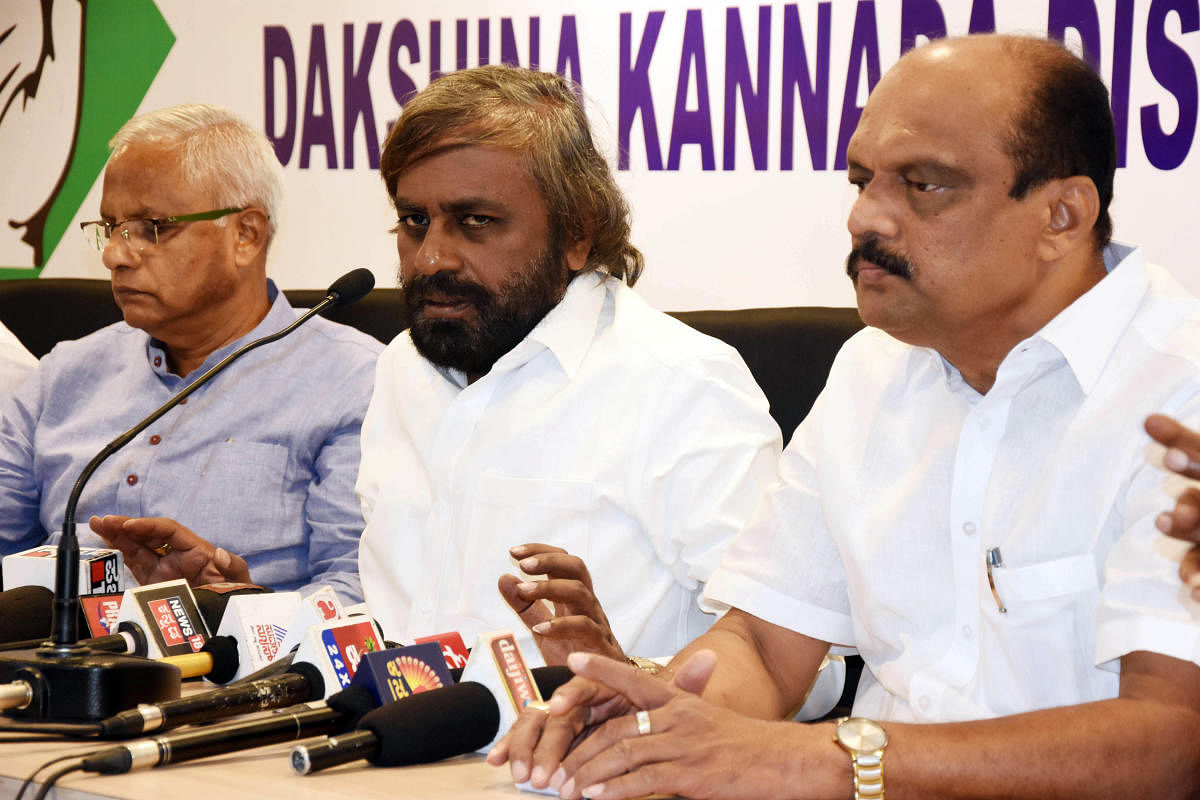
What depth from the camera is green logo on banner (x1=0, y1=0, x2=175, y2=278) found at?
4074 millimetres

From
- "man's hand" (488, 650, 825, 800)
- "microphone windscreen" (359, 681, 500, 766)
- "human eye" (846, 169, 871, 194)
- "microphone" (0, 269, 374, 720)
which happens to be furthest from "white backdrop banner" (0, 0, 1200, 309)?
"microphone" (0, 269, 374, 720)

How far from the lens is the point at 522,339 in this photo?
2346 millimetres

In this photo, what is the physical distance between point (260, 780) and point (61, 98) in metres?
3.49

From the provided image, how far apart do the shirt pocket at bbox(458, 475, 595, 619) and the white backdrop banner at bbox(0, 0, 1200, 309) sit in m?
1.10

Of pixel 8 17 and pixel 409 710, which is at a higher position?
pixel 8 17

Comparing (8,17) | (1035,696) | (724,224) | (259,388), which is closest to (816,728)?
(1035,696)

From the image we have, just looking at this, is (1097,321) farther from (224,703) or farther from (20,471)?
(20,471)

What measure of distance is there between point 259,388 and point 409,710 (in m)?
1.59

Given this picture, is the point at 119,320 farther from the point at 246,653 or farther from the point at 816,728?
the point at 816,728

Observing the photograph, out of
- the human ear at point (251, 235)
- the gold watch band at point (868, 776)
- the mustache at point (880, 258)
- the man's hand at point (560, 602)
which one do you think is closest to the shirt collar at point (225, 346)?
the human ear at point (251, 235)

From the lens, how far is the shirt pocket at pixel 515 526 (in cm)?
215

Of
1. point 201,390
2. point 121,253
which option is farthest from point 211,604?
point 121,253

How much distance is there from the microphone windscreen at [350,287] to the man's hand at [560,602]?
0.43 metres

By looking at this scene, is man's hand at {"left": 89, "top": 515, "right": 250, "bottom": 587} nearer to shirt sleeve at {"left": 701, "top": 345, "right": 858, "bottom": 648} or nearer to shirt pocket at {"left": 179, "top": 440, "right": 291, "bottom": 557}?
shirt pocket at {"left": 179, "top": 440, "right": 291, "bottom": 557}
